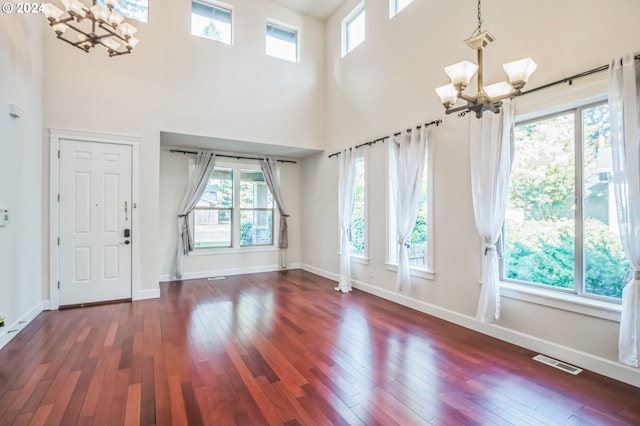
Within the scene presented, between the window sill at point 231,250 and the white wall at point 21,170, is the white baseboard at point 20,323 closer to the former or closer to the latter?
the white wall at point 21,170

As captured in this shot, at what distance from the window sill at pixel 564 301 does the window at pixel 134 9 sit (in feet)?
22.0

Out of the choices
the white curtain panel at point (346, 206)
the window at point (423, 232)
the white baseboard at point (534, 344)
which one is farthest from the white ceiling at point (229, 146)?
the white baseboard at point (534, 344)

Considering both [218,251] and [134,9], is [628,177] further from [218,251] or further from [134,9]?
[134,9]

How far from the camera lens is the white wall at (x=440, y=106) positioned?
9.07 ft

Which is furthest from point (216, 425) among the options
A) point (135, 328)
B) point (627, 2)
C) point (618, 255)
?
point (627, 2)

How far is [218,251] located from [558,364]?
237 inches

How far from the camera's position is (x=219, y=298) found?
16.7ft

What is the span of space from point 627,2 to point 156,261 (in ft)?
21.2

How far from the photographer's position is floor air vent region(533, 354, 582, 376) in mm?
2758

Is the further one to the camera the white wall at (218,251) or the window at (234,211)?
the window at (234,211)

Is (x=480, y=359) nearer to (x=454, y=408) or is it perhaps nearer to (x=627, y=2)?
(x=454, y=408)

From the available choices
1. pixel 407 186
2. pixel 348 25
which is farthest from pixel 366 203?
pixel 348 25

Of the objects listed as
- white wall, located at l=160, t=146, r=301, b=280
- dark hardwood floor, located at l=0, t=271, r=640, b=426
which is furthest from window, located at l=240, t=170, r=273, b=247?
dark hardwood floor, located at l=0, t=271, r=640, b=426

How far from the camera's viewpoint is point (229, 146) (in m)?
6.42
